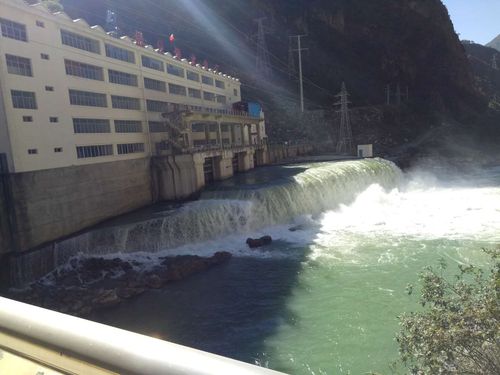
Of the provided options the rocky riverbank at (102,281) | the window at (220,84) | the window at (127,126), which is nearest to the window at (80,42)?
the window at (127,126)

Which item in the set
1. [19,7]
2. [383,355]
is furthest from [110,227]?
[383,355]

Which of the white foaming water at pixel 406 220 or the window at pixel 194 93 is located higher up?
the window at pixel 194 93

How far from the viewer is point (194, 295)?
18281 millimetres

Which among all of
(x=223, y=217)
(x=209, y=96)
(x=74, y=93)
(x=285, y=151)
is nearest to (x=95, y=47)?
(x=74, y=93)

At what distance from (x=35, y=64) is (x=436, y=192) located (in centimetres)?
3728

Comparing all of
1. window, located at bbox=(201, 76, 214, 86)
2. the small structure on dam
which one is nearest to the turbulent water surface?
the small structure on dam

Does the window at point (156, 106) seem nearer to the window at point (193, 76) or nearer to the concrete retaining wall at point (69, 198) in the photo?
the concrete retaining wall at point (69, 198)

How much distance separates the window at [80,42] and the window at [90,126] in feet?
15.7

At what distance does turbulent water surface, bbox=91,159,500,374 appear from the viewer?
13453 mm

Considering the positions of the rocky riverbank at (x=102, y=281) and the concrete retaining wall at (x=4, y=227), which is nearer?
the rocky riverbank at (x=102, y=281)

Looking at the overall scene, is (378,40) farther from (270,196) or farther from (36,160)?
(36,160)

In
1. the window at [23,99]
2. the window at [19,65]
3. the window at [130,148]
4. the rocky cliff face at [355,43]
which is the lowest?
the window at [130,148]

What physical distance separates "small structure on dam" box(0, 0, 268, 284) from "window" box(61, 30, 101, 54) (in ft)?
0.22

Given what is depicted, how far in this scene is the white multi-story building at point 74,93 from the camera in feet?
72.1
